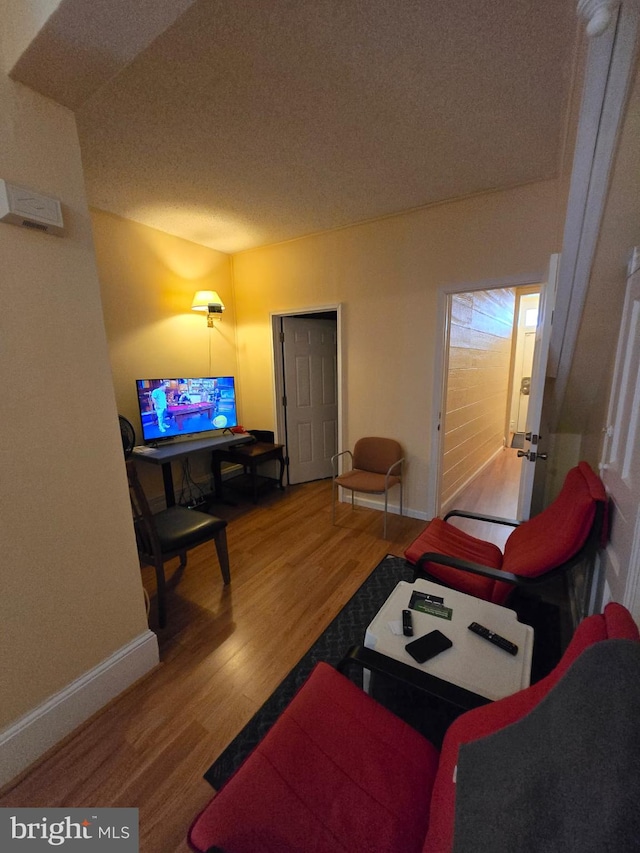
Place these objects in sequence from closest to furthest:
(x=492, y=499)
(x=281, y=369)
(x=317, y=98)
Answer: (x=317, y=98) < (x=492, y=499) < (x=281, y=369)

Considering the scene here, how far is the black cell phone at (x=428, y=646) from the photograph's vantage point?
110 centimetres

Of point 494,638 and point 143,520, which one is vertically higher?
point 143,520

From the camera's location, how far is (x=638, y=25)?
86 cm

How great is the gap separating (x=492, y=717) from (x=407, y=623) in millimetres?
421

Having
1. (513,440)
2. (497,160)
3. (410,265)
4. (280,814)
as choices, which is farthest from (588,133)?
(513,440)

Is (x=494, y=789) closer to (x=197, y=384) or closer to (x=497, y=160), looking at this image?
(x=497, y=160)

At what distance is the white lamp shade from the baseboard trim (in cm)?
288

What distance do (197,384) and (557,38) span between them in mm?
3225

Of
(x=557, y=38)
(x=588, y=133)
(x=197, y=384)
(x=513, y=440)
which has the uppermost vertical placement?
(x=557, y=38)

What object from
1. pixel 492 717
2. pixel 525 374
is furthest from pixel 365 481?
pixel 525 374

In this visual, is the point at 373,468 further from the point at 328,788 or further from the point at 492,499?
the point at 328,788

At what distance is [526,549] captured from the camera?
5.23 feet

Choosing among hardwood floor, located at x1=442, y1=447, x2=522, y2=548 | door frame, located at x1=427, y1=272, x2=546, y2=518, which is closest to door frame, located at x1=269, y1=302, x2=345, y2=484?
door frame, located at x1=427, y1=272, x2=546, y2=518

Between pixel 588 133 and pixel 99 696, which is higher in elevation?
pixel 588 133
